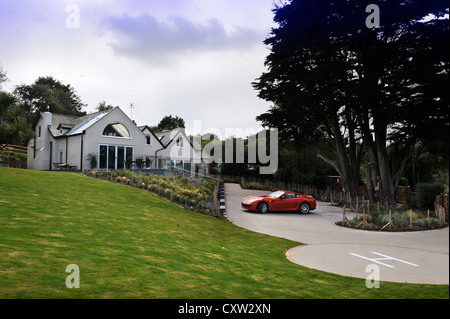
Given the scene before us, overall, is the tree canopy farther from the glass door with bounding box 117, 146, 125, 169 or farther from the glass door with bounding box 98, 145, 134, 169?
the glass door with bounding box 117, 146, 125, 169

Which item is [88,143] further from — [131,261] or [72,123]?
[131,261]

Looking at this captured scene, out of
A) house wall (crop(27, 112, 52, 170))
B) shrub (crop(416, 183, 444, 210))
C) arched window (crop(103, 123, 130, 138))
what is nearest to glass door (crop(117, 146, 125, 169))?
arched window (crop(103, 123, 130, 138))

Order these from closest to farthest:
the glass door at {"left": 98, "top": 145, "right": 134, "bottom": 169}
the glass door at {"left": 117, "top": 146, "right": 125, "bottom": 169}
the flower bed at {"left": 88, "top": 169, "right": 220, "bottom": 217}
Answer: the flower bed at {"left": 88, "top": 169, "right": 220, "bottom": 217}, the glass door at {"left": 98, "top": 145, "right": 134, "bottom": 169}, the glass door at {"left": 117, "top": 146, "right": 125, "bottom": 169}

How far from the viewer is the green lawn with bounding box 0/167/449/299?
2.10 m

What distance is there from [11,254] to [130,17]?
3.94 meters

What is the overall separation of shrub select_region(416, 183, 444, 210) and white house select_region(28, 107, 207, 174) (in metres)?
22.2

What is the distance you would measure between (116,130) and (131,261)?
78.1 ft

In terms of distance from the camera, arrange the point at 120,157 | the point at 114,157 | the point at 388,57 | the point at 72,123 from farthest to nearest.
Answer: the point at 72,123
the point at 120,157
the point at 114,157
the point at 388,57

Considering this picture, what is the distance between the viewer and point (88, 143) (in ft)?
81.2

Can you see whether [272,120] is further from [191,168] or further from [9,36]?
[191,168]

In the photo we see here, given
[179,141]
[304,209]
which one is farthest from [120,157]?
[304,209]

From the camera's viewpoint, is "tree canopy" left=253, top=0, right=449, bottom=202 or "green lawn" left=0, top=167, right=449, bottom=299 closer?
"tree canopy" left=253, top=0, right=449, bottom=202

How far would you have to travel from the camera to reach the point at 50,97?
4344 centimetres
